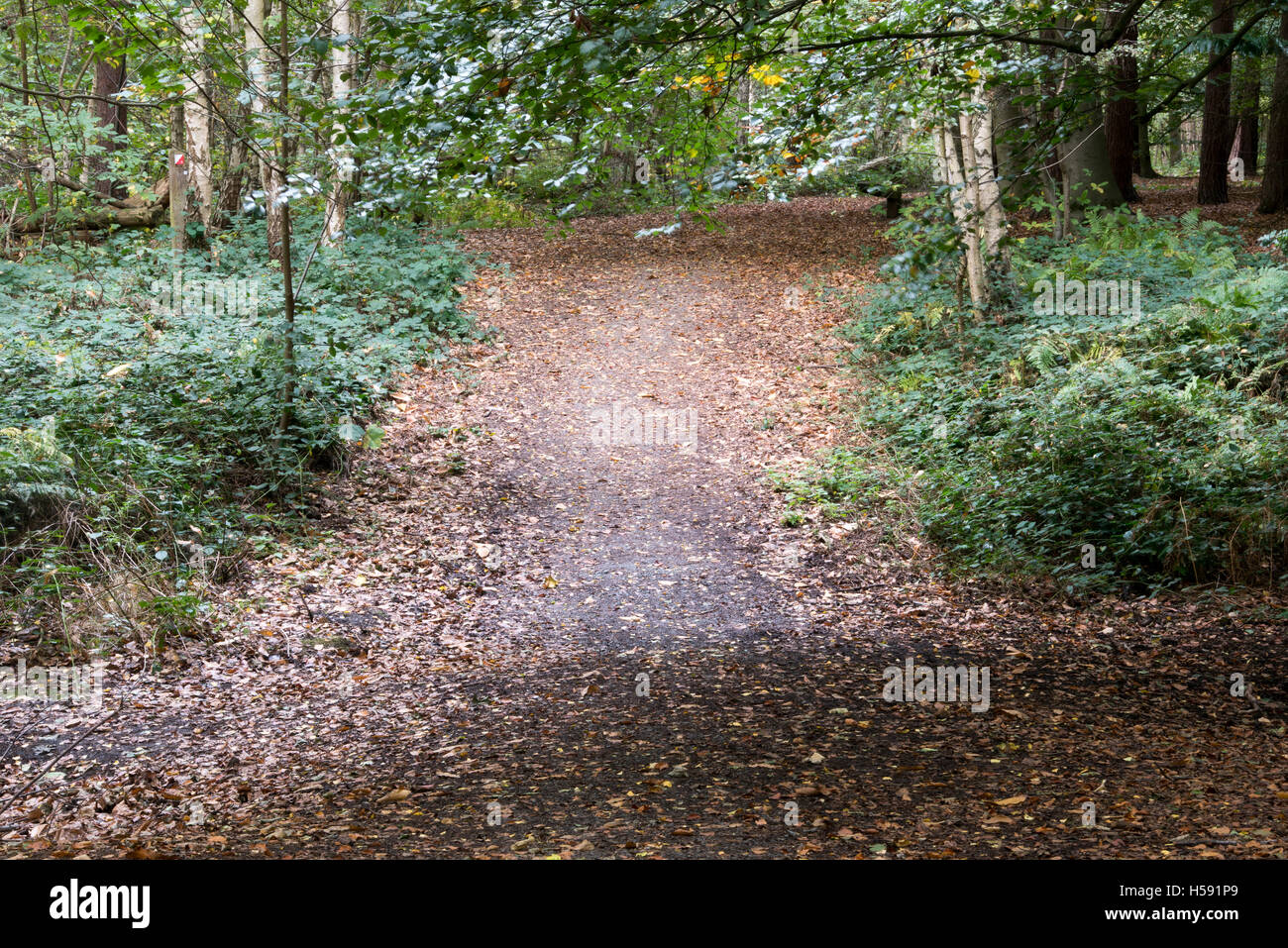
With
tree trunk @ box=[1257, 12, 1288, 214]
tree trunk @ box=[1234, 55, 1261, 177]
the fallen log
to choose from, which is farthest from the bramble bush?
the fallen log

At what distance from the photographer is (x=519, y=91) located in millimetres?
4629

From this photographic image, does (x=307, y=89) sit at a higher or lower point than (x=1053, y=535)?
higher

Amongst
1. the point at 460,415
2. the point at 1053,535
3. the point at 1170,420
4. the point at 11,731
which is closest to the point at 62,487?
the point at 11,731

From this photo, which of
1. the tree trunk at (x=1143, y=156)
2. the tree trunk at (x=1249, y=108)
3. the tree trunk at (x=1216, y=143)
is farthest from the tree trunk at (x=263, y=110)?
the tree trunk at (x=1143, y=156)

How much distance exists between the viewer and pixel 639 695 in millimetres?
5328

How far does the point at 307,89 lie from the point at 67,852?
21.4 feet

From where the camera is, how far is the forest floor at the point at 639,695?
12.1ft

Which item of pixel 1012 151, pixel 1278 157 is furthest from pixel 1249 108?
pixel 1012 151

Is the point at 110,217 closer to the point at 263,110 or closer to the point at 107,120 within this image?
the point at 107,120

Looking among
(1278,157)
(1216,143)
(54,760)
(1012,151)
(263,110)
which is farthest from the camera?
(1216,143)

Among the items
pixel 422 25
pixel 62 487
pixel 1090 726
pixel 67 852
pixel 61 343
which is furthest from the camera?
pixel 61 343

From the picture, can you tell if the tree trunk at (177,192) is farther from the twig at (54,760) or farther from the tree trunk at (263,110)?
the twig at (54,760)

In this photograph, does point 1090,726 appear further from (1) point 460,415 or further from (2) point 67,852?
(1) point 460,415

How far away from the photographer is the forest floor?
369 centimetres
